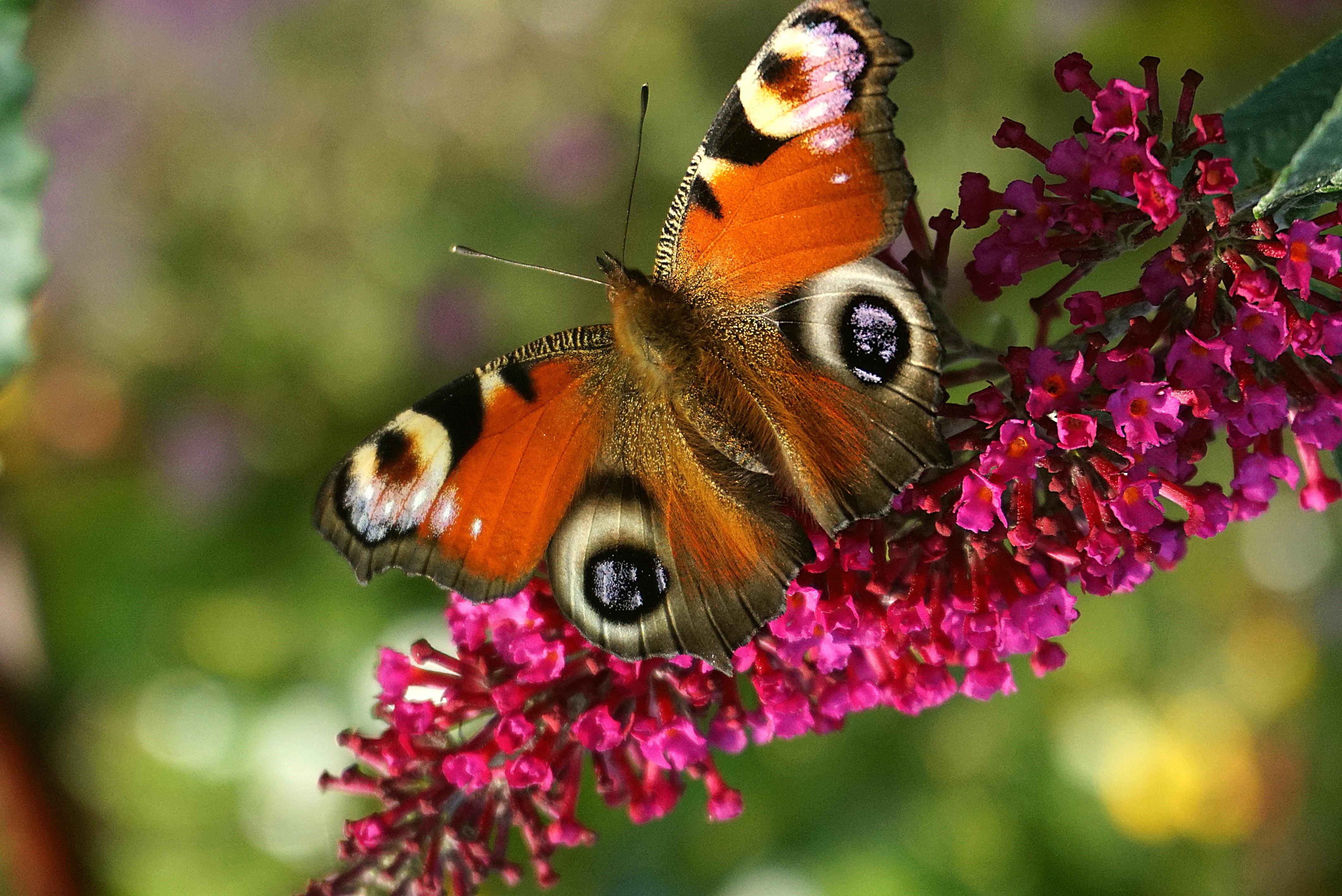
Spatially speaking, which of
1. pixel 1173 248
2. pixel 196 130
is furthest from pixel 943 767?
pixel 196 130

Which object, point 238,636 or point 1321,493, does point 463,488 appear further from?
point 238,636

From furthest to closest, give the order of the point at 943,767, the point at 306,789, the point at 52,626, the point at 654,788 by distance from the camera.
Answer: the point at 52,626 < the point at 306,789 < the point at 943,767 < the point at 654,788

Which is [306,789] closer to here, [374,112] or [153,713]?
[153,713]

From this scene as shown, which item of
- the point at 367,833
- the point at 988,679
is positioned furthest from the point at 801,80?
the point at 367,833

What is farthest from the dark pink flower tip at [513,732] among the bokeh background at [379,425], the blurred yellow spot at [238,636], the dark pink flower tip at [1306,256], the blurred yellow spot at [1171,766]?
the blurred yellow spot at [238,636]

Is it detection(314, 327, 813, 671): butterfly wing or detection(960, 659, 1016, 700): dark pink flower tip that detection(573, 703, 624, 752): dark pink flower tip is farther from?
detection(960, 659, 1016, 700): dark pink flower tip

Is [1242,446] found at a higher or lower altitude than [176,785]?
lower
